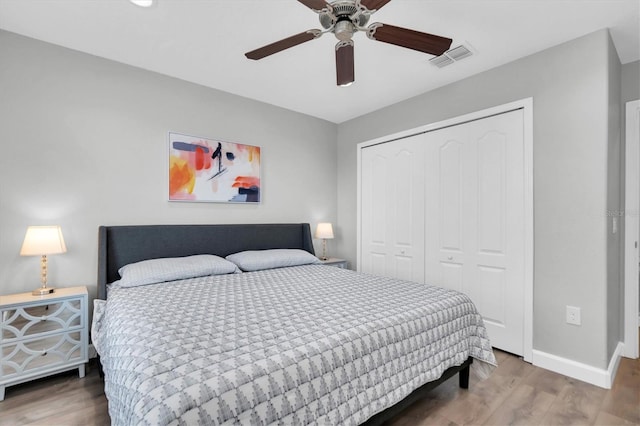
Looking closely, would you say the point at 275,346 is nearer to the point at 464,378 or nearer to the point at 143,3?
the point at 464,378

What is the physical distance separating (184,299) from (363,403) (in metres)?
1.17

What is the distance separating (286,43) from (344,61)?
352 mm

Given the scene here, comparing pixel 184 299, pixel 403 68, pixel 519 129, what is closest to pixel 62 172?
pixel 184 299

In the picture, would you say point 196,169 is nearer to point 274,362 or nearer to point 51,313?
point 51,313

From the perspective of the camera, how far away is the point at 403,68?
9.10 ft

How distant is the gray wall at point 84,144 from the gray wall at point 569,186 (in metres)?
2.77

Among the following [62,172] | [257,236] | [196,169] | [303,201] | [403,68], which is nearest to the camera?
[62,172]

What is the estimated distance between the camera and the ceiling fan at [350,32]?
1.54 metres

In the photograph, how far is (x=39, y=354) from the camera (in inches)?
81.0

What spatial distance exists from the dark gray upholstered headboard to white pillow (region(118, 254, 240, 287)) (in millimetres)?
129

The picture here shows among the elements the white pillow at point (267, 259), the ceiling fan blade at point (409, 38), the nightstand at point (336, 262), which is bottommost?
the nightstand at point (336, 262)

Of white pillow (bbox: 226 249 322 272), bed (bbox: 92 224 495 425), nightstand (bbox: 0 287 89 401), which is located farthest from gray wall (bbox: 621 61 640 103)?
nightstand (bbox: 0 287 89 401)

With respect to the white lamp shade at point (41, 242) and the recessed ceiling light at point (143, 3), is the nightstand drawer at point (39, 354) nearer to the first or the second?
the white lamp shade at point (41, 242)

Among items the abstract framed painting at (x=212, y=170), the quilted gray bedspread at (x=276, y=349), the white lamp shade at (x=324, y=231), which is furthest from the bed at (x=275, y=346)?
the white lamp shade at (x=324, y=231)
